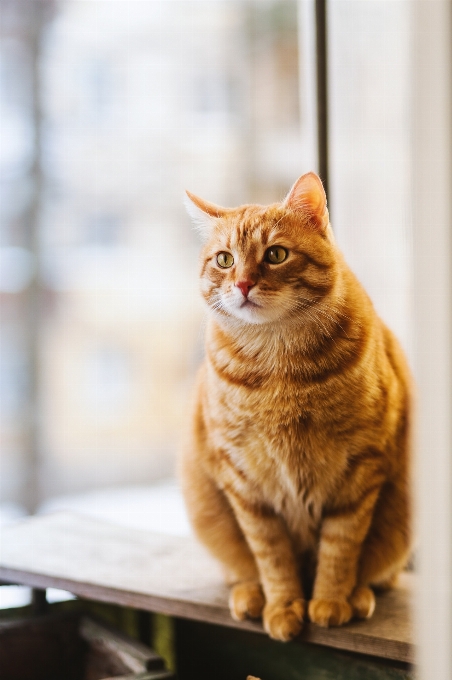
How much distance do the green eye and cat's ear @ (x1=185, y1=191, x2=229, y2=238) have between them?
0.40 feet

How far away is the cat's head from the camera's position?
94 cm

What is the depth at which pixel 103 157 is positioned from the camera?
9.54ft

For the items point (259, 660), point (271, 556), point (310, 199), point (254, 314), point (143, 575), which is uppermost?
point (310, 199)

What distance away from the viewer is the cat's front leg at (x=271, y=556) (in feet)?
3.56

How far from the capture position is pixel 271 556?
1089mm

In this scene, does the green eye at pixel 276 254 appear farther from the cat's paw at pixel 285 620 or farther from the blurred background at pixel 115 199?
the blurred background at pixel 115 199

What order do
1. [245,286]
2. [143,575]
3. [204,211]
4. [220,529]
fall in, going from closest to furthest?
[245,286]
[204,211]
[220,529]
[143,575]

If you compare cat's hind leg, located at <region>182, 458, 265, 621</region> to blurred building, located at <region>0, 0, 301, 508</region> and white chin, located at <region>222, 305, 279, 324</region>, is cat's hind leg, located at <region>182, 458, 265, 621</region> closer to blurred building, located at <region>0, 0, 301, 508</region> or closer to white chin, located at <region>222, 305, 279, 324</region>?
white chin, located at <region>222, 305, 279, 324</region>

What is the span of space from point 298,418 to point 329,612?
1.00 ft

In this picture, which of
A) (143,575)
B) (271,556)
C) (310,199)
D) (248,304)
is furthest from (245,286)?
(143,575)

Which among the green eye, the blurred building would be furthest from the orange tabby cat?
the blurred building

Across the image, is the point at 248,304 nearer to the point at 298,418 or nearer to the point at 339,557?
the point at 298,418

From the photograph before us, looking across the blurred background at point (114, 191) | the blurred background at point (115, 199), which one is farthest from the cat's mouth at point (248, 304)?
the blurred background at point (114, 191)

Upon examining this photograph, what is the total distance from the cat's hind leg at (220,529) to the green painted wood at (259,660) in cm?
12
